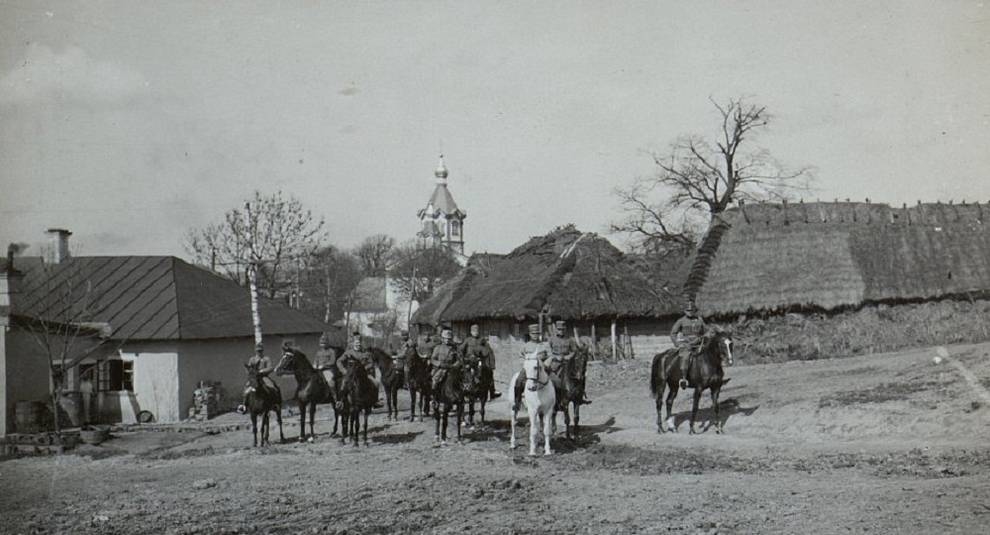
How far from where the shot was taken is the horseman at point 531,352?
14.9 m

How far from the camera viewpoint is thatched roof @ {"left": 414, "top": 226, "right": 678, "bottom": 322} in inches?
1160

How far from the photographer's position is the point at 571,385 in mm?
16328

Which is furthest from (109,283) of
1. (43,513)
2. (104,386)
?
(43,513)

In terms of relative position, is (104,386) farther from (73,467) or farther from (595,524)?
(595,524)

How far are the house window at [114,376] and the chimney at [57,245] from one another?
19.6 ft

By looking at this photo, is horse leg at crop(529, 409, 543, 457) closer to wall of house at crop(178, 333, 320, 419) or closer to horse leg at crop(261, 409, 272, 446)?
horse leg at crop(261, 409, 272, 446)

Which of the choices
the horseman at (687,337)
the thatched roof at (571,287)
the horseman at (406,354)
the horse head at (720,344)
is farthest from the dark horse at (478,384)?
the thatched roof at (571,287)

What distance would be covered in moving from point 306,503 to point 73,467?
7.81m

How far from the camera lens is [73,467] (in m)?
16.2

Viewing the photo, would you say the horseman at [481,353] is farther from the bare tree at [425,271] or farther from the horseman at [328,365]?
the bare tree at [425,271]

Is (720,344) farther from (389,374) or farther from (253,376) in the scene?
(389,374)

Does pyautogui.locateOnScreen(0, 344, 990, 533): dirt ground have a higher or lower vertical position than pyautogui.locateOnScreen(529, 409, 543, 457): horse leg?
lower

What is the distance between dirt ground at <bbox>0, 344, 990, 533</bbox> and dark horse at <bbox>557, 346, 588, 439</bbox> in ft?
1.82

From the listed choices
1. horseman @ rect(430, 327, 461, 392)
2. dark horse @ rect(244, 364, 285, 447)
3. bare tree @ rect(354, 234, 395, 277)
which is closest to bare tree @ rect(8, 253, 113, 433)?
dark horse @ rect(244, 364, 285, 447)
